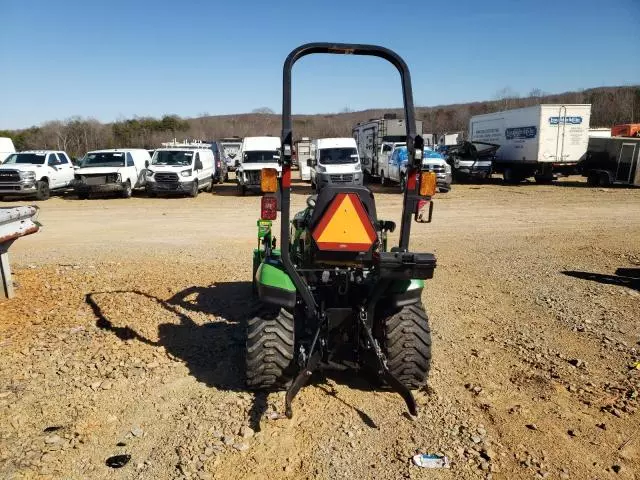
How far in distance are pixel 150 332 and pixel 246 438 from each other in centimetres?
226

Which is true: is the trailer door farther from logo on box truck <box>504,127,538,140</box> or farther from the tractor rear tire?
the tractor rear tire

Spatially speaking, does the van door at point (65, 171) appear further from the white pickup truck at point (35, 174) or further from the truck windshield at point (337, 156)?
the truck windshield at point (337, 156)

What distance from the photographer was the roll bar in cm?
354

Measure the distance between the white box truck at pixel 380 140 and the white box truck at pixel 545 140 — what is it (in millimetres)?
5282

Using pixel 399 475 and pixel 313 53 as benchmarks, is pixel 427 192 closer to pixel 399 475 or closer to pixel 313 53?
pixel 313 53

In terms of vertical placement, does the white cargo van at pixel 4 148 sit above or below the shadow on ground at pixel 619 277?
above

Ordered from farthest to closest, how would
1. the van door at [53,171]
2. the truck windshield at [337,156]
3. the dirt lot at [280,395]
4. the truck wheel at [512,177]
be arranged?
the truck wheel at [512,177]
the truck windshield at [337,156]
the van door at [53,171]
the dirt lot at [280,395]

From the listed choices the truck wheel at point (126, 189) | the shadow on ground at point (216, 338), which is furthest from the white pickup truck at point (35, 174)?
the shadow on ground at point (216, 338)

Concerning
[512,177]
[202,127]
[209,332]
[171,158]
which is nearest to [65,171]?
[171,158]

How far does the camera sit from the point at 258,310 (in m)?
3.95

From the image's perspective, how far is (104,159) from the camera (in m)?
18.8

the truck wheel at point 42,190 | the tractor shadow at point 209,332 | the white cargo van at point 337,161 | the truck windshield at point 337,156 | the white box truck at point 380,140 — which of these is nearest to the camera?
the tractor shadow at point 209,332

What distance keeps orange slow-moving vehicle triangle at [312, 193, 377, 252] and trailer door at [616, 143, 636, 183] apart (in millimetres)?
20861

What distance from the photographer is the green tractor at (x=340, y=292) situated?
3.56m
